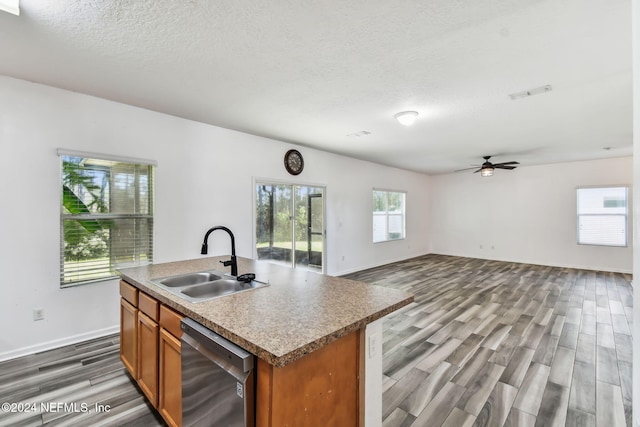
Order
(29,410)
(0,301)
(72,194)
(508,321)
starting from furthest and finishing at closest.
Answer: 1. (508,321)
2. (72,194)
3. (0,301)
4. (29,410)

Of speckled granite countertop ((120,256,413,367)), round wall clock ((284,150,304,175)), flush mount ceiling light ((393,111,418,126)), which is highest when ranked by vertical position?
flush mount ceiling light ((393,111,418,126))

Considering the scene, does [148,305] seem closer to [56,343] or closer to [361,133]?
[56,343]

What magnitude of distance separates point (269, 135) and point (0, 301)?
3488 mm

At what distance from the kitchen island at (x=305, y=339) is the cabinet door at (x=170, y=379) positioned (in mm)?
57

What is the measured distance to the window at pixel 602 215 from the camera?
633 cm

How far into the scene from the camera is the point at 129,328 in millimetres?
2205

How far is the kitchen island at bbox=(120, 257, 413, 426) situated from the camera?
1074 mm

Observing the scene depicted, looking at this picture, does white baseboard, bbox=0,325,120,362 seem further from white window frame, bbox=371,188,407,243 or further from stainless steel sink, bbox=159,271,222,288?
white window frame, bbox=371,188,407,243

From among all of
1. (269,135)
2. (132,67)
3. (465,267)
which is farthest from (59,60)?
(465,267)

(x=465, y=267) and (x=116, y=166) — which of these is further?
(x=465, y=267)

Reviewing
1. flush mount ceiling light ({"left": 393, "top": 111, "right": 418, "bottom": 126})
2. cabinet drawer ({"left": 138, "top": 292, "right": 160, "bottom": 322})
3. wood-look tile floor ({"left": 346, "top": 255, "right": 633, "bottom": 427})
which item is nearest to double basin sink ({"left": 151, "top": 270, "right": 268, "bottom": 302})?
cabinet drawer ({"left": 138, "top": 292, "right": 160, "bottom": 322})

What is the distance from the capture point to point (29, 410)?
1.96 m

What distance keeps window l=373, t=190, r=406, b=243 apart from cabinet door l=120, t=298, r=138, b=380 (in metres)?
5.49

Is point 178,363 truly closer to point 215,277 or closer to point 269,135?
point 215,277
